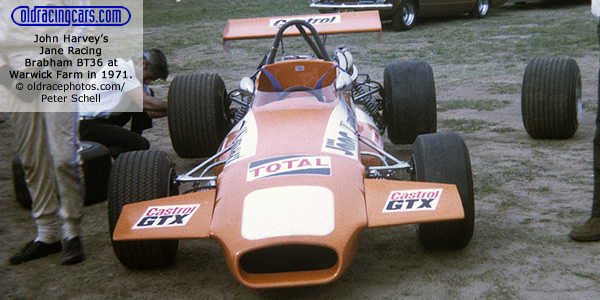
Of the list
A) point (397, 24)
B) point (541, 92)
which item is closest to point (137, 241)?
point (541, 92)

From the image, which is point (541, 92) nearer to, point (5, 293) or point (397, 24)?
point (5, 293)

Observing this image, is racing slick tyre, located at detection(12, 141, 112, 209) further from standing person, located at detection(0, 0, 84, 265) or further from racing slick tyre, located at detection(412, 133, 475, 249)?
racing slick tyre, located at detection(412, 133, 475, 249)

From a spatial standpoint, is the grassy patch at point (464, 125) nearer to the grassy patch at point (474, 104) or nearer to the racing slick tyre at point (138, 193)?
the grassy patch at point (474, 104)

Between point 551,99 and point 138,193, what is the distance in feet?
13.4

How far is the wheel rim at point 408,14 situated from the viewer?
14828 mm

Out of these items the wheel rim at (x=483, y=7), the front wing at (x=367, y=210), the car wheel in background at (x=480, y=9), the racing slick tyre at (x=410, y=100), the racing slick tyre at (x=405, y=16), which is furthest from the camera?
the wheel rim at (x=483, y=7)

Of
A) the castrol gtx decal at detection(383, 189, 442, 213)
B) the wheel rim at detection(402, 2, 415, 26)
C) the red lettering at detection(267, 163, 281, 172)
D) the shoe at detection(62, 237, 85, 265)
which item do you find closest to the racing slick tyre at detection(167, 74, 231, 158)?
the shoe at detection(62, 237, 85, 265)

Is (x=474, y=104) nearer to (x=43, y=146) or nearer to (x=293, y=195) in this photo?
(x=293, y=195)

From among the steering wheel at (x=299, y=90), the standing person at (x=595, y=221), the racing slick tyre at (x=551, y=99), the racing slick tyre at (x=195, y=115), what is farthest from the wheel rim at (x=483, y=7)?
the standing person at (x=595, y=221)

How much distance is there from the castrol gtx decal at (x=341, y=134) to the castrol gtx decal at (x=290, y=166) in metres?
0.21

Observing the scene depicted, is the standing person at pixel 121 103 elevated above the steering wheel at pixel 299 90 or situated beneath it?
situated beneath

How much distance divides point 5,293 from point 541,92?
16.1 feet

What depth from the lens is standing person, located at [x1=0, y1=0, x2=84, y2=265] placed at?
Result: 174 inches

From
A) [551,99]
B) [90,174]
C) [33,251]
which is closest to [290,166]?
[33,251]
